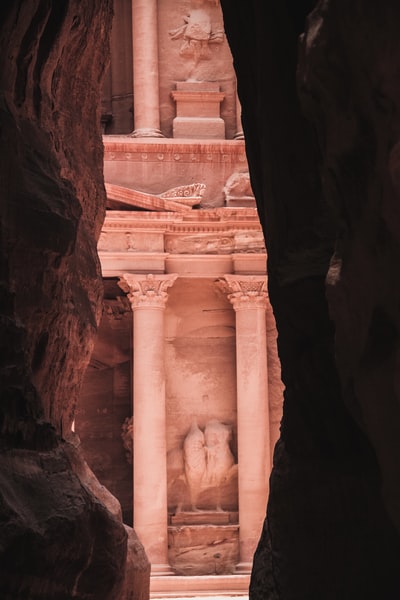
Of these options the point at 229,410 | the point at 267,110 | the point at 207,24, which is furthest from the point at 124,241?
the point at 267,110

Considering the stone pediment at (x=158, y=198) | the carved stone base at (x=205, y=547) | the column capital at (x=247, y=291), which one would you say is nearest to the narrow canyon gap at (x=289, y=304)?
the carved stone base at (x=205, y=547)

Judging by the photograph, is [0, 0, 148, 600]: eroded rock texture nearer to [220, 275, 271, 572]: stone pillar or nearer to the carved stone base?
[220, 275, 271, 572]: stone pillar

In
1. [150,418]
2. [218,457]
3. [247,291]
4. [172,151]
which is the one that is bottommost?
[218,457]

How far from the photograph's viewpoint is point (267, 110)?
718 centimetres

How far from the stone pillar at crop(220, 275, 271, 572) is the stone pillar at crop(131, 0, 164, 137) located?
484 centimetres

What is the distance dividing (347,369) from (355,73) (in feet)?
4.47

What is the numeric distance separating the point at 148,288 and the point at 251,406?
3181 millimetres

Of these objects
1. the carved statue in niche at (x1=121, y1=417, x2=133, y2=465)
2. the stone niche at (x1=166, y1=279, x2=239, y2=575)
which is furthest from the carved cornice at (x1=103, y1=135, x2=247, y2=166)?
the carved statue in niche at (x1=121, y1=417, x2=133, y2=465)

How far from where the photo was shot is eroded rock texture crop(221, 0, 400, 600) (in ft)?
15.2

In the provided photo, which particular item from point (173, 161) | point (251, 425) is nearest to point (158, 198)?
point (173, 161)

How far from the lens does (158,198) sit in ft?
77.6

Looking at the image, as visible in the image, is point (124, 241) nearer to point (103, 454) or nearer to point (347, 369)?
point (103, 454)

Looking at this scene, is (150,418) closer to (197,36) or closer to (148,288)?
(148,288)

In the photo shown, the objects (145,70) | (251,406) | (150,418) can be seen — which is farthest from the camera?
(145,70)
